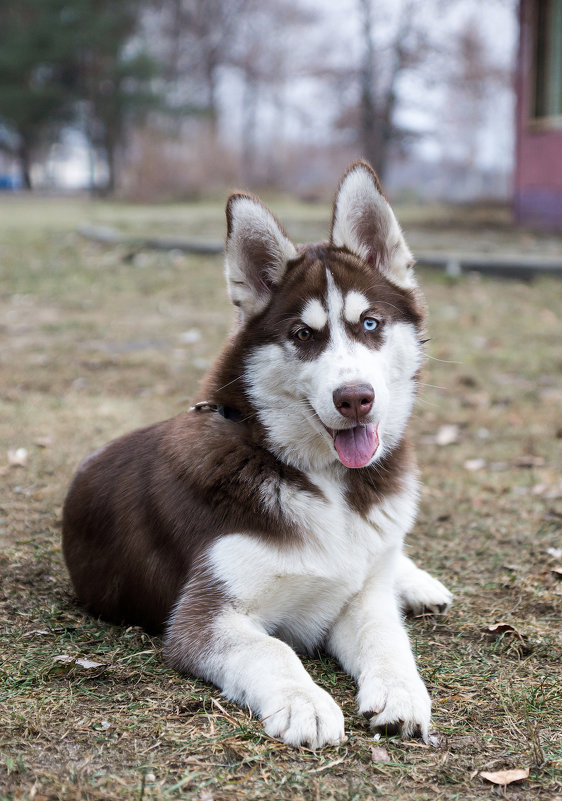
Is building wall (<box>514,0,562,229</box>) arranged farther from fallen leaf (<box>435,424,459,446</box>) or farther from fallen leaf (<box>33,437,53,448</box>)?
fallen leaf (<box>33,437,53,448</box>)

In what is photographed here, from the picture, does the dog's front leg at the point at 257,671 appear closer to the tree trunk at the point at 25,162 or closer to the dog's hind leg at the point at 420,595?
the dog's hind leg at the point at 420,595

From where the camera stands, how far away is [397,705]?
2.57 metres

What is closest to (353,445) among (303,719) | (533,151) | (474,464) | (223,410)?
(223,410)

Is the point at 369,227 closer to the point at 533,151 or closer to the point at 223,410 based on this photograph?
the point at 223,410

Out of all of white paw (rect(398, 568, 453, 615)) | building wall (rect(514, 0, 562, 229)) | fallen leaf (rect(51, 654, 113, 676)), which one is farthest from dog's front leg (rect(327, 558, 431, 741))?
building wall (rect(514, 0, 562, 229))

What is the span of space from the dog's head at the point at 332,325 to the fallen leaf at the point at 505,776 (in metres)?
1.04

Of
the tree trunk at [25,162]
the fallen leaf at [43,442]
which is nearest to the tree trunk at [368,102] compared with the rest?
the fallen leaf at [43,442]

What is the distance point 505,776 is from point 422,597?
1160 mm

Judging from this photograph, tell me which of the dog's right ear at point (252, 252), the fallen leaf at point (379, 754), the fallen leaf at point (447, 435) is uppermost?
the dog's right ear at point (252, 252)

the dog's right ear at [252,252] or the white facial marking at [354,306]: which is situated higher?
the dog's right ear at [252,252]

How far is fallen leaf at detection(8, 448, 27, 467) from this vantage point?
202 inches

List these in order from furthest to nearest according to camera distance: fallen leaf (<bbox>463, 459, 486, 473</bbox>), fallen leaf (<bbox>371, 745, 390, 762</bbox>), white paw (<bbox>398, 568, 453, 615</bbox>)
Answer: fallen leaf (<bbox>463, 459, 486, 473</bbox>)
white paw (<bbox>398, 568, 453, 615</bbox>)
fallen leaf (<bbox>371, 745, 390, 762</bbox>)

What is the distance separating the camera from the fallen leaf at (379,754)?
95.1 inches

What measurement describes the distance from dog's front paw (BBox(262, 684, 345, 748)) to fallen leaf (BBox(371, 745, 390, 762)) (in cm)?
9
